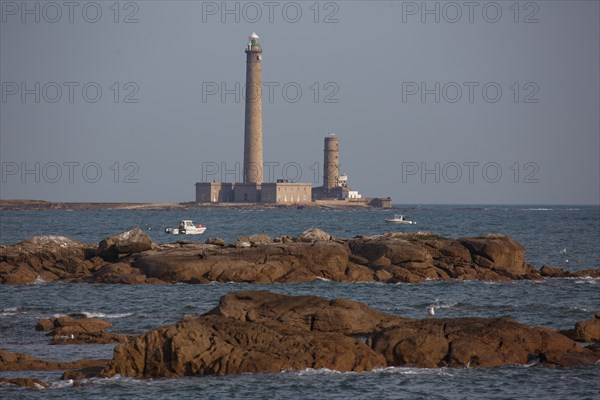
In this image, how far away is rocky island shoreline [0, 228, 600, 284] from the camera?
145 feet

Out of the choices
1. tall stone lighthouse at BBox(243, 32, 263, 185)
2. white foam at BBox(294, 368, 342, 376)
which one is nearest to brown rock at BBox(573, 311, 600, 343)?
white foam at BBox(294, 368, 342, 376)

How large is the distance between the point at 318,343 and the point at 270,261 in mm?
21880

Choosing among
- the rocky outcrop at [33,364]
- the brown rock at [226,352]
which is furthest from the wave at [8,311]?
the brown rock at [226,352]

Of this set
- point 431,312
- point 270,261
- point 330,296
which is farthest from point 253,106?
point 431,312

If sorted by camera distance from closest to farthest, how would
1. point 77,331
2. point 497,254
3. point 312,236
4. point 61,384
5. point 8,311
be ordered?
point 61,384 < point 77,331 < point 8,311 < point 497,254 < point 312,236

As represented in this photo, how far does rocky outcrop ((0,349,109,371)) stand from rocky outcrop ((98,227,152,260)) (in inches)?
949

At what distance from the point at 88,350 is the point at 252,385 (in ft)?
19.3

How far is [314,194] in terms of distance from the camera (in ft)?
609

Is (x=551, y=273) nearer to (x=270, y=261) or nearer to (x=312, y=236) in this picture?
(x=312, y=236)

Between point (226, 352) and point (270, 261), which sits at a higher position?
point (270, 261)

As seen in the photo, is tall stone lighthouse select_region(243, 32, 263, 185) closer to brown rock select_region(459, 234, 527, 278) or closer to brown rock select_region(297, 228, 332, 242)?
brown rock select_region(297, 228, 332, 242)

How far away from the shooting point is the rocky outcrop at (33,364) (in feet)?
75.7

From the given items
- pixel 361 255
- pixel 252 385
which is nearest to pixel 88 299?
pixel 361 255

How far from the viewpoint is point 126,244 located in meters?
48.0
